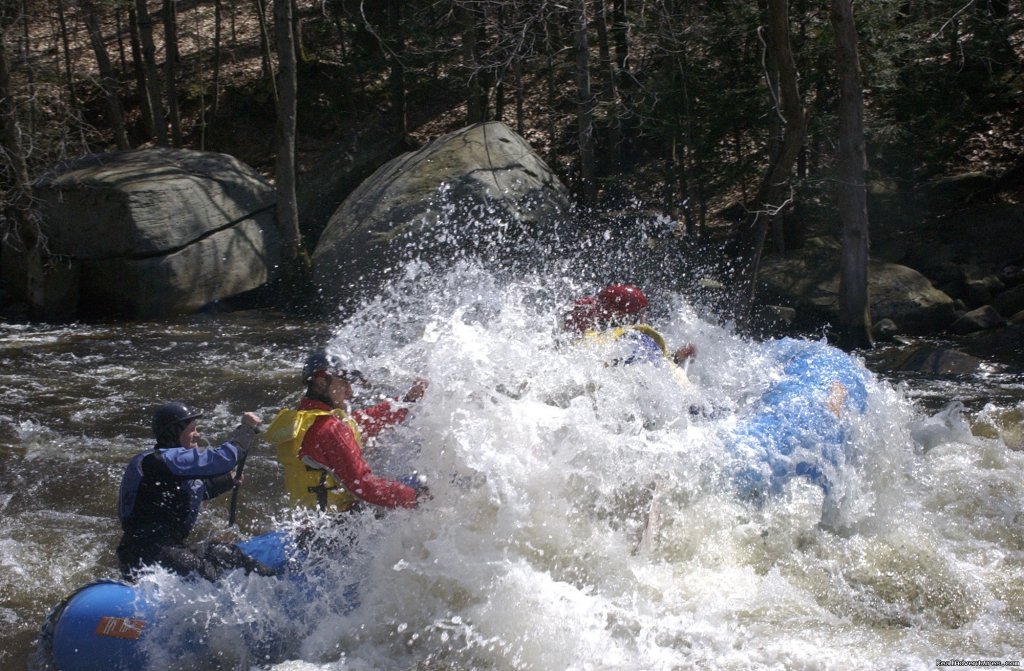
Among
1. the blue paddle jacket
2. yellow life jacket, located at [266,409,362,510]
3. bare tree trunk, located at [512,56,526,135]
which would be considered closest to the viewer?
the blue paddle jacket

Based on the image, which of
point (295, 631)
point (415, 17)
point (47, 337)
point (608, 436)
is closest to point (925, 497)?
point (608, 436)

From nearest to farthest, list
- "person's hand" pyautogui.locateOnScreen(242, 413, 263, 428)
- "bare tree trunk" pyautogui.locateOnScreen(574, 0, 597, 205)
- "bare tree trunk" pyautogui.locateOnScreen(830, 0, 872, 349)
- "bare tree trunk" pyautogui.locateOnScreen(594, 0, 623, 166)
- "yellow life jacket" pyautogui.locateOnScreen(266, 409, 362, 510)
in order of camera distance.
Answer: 1. "person's hand" pyautogui.locateOnScreen(242, 413, 263, 428)
2. "yellow life jacket" pyautogui.locateOnScreen(266, 409, 362, 510)
3. "bare tree trunk" pyautogui.locateOnScreen(830, 0, 872, 349)
4. "bare tree trunk" pyautogui.locateOnScreen(574, 0, 597, 205)
5. "bare tree trunk" pyautogui.locateOnScreen(594, 0, 623, 166)

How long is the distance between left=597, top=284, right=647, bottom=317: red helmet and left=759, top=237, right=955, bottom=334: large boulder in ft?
17.0

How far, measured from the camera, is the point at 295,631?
478cm

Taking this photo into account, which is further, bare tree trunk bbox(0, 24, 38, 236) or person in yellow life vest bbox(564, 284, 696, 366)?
bare tree trunk bbox(0, 24, 38, 236)

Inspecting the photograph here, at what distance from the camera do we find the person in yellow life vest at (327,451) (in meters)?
4.73

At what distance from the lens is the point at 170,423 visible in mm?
4668

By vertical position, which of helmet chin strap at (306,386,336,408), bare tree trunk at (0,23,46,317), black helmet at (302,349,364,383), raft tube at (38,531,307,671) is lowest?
raft tube at (38,531,307,671)

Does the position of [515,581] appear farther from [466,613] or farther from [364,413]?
[364,413]

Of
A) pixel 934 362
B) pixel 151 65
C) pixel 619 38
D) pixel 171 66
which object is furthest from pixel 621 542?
pixel 171 66

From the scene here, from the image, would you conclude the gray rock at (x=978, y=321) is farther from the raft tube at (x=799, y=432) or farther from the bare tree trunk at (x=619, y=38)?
the bare tree trunk at (x=619, y=38)

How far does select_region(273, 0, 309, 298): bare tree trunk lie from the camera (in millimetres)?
12688

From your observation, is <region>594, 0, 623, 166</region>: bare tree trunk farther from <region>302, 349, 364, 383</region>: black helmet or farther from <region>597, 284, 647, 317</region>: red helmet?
<region>302, 349, 364, 383</region>: black helmet

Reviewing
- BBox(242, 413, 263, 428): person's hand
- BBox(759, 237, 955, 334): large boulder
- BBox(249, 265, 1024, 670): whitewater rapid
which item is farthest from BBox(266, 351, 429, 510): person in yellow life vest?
BBox(759, 237, 955, 334): large boulder
